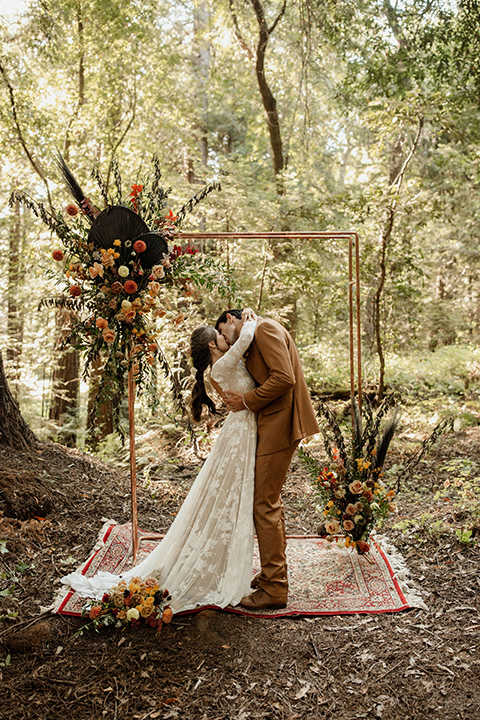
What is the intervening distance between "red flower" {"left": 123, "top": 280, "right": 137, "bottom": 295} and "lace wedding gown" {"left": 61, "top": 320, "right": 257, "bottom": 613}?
68cm

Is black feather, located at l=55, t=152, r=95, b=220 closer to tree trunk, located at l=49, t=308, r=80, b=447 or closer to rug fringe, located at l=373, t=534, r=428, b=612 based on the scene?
rug fringe, located at l=373, t=534, r=428, b=612

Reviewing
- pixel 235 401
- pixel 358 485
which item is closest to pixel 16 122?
pixel 235 401

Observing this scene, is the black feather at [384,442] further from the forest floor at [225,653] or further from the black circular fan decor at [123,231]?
the black circular fan decor at [123,231]

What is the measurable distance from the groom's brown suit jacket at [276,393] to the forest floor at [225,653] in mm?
1093

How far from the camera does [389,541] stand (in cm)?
450

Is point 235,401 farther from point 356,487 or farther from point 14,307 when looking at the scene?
point 14,307

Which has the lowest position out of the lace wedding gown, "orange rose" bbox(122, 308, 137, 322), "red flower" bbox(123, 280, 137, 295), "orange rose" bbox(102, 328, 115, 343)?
the lace wedding gown

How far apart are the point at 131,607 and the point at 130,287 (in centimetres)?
179

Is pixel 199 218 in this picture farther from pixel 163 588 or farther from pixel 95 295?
pixel 163 588

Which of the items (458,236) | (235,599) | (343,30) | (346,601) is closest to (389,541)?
(346,601)

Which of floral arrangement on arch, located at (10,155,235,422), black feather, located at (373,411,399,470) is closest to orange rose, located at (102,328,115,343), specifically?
floral arrangement on arch, located at (10,155,235,422)

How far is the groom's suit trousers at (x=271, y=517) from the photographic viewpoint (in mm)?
3334

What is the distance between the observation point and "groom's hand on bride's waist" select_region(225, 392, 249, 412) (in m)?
3.42

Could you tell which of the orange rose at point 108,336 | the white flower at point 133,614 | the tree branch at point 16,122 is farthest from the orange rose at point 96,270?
the tree branch at point 16,122
